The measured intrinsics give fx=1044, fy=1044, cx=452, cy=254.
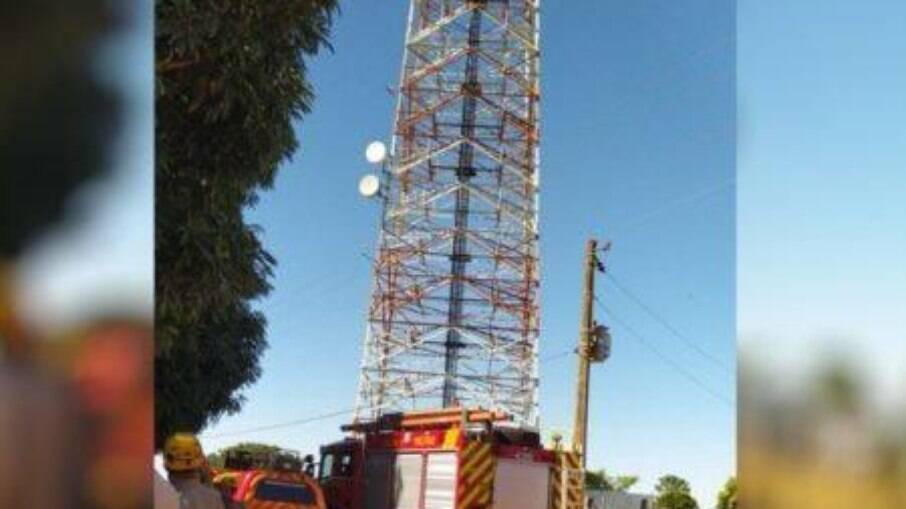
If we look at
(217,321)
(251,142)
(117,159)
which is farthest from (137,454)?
(217,321)

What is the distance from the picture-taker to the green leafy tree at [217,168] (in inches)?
34.4

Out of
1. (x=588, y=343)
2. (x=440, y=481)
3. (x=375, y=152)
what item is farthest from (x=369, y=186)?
(x=440, y=481)

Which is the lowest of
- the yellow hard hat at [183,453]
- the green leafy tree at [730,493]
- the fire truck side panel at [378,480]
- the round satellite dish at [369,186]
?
the green leafy tree at [730,493]

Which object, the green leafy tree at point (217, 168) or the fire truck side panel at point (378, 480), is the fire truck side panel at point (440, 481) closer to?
the fire truck side panel at point (378, 480)

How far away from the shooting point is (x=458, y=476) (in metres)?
3.05

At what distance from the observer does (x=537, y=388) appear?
1.09 meters

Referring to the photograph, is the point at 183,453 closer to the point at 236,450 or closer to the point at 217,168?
the point at 236,450

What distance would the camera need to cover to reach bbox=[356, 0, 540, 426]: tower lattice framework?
93cm

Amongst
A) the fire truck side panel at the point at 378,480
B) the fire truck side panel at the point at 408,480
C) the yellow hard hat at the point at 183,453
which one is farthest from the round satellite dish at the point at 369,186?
the fire truck side panel at the point at 408,480

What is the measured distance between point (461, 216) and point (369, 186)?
7.9 inches

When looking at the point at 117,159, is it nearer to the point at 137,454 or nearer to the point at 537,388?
the point at 137,454

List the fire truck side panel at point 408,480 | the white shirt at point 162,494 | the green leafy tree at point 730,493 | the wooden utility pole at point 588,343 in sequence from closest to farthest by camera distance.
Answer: the green leafy tree at point 730,493
the white shirt at point 162,494
the wooden utility pole at point 588,343
the fire truck side panel at point 408,480

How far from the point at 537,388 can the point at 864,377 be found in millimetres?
789

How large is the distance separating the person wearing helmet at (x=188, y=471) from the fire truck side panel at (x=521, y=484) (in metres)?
2.46
